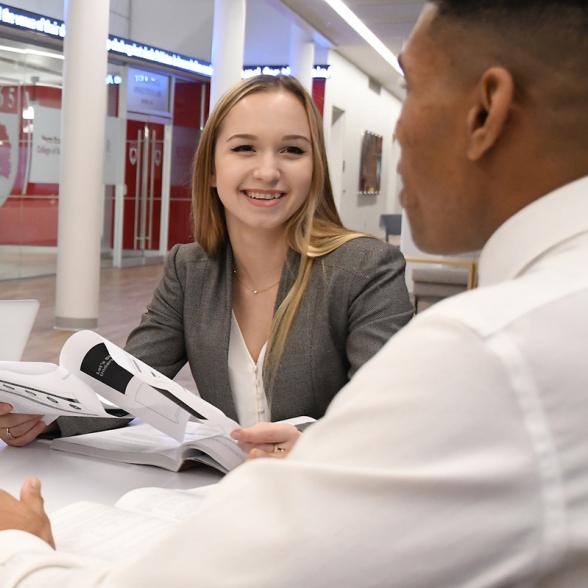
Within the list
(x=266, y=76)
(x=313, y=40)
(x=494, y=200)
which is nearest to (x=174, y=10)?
(x=313, y=40)

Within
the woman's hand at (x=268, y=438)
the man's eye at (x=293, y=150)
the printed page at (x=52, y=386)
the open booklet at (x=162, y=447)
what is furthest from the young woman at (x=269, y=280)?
the printed page at (x=52, y=386)

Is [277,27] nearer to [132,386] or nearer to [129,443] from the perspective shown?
[129,443]

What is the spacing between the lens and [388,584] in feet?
1.80

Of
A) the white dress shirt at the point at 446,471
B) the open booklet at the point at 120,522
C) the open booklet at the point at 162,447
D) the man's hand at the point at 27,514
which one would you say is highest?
the white dress shirt at the point at 446,471

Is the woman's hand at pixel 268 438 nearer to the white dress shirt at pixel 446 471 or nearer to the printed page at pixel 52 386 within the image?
the printed page at pixel 52 386

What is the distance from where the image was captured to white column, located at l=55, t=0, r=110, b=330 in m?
7.02

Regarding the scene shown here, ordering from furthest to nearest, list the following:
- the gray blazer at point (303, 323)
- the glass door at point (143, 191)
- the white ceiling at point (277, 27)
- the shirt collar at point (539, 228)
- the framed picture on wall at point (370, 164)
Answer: the framed picture on wall at point (370, 164) → the glass door at point (143, 191) → the white ceiling at point (277, 27) → the gray blazer at point (303, 323) → the shirt collar at point (539, 228)

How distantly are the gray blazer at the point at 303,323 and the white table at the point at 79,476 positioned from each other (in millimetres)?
446

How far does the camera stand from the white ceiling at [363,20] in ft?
37.1

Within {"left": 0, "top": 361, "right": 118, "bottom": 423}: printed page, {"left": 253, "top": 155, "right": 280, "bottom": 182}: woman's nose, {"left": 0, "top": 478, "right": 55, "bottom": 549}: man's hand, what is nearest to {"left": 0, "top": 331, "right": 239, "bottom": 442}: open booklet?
{"left": 0, "top": 361, "right": 118, "bottom": 423}: printed page

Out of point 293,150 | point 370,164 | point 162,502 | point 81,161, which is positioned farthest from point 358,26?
point 162,502

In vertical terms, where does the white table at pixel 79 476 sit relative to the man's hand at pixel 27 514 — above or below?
below

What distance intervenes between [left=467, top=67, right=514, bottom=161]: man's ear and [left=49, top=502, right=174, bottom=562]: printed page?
2.06ft

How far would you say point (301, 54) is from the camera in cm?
1340
